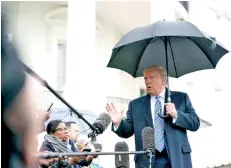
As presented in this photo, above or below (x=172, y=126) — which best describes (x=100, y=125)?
below

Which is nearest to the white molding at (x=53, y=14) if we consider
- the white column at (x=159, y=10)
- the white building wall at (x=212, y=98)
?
the white column at (x=159, y=10)

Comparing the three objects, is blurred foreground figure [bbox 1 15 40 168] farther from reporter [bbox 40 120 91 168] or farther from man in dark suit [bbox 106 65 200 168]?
man in dark suit [bbox 106 65 200 168]

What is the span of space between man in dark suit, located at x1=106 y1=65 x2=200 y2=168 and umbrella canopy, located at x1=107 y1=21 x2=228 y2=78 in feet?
1.80

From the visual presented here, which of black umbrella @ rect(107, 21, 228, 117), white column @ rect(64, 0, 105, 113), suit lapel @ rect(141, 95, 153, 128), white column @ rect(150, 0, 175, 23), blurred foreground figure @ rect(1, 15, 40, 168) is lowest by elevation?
blurred foreground figure @ rect(1, 15, 40, 168)

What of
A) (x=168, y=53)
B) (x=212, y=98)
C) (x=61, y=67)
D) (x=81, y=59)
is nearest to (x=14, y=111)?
(x=168, y=53)

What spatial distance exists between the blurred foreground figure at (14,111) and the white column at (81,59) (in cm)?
853

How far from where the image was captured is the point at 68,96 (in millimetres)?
10055

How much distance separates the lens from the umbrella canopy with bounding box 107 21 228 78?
463 centimetres

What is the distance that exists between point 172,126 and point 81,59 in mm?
6313

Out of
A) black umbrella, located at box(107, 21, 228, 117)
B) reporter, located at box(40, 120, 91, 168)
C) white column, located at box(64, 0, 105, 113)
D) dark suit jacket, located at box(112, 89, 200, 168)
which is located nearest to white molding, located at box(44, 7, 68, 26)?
white column, located at box(64, 0, 105, 113)

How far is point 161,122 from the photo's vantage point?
4.03 metres

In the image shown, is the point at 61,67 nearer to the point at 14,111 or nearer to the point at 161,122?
the point at 161,122

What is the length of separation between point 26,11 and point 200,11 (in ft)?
22.2

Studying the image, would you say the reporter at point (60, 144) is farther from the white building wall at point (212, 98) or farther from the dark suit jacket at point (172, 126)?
the white building wall at point (212, 98)
